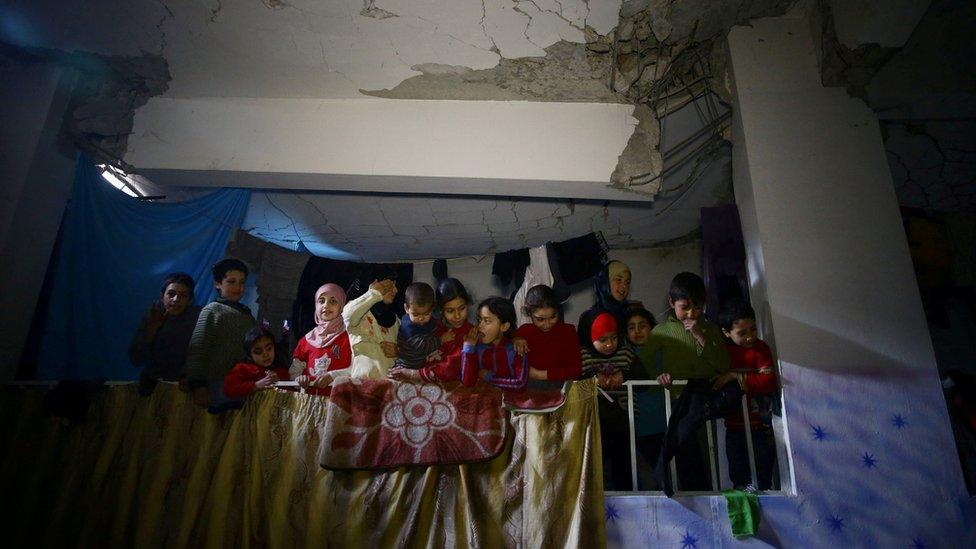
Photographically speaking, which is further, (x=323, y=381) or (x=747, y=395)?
(x=323, y=381)

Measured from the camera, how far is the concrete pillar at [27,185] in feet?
9.90

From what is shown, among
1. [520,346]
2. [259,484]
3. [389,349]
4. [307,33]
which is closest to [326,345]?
[389,349]

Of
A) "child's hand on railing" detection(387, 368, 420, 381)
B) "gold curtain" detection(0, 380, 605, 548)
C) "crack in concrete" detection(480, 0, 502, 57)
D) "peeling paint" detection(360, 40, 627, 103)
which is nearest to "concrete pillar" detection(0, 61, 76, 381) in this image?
"gold curtain" detection(0, 380, 605, 548)

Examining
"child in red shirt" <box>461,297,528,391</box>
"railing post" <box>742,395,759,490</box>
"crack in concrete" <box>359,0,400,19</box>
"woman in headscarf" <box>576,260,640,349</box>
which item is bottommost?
"railing post" <box>742,395,759,490</box>

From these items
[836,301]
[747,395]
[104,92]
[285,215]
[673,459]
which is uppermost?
[104,92]

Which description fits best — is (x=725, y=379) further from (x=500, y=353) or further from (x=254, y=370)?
(x=254, y=370)

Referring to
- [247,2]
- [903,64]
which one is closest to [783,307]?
[903,64]

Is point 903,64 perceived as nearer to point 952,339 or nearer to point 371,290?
point 952,339

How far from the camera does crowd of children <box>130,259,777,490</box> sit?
8.70 feet

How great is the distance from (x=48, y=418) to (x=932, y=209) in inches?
278

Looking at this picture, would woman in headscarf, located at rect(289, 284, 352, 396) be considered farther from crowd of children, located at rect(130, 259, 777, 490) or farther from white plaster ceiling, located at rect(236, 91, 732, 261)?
white plaster ceiling, located at rect(236, 91, 732, 261)

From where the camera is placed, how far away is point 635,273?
5.86 m

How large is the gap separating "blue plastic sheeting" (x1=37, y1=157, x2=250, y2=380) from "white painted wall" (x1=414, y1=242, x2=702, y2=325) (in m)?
2.74

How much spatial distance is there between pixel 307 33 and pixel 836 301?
3463mm
